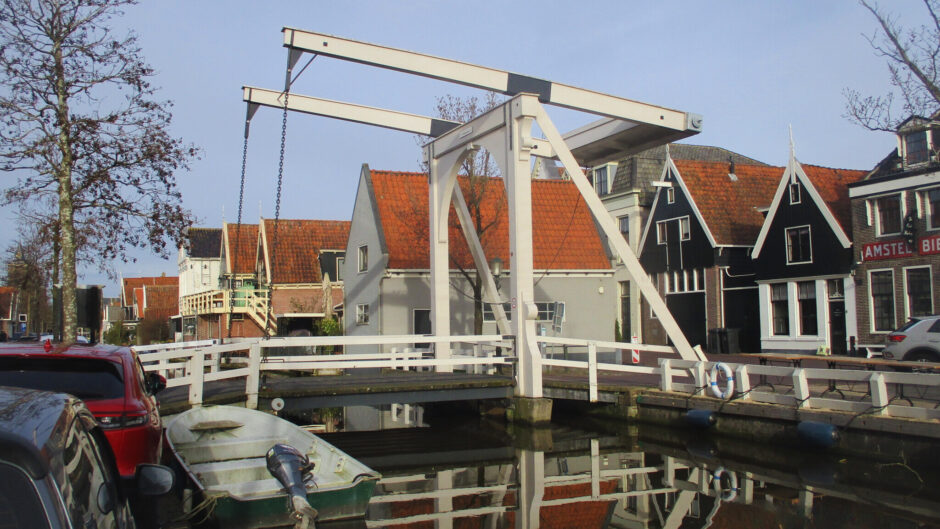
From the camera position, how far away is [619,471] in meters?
10.8

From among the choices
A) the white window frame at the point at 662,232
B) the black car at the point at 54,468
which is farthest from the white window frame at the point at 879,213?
the black car at the point at 54,468

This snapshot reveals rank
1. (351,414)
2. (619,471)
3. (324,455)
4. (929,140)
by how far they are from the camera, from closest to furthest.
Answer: (324,455), (619,471), (351,414), (929,140)

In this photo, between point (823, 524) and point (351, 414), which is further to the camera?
point (351, 414)

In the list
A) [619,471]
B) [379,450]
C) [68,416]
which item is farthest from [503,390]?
[68,416]

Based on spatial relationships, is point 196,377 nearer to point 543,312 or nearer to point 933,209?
point 543,312

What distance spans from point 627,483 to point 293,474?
14.3 ft

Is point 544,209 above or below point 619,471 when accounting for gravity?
above

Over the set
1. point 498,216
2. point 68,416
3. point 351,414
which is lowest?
point 351,414

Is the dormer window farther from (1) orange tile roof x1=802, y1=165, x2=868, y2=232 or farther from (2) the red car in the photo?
(2) the red car

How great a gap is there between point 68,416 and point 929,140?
2739 cm

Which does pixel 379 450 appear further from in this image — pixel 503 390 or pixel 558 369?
pixel 558 369

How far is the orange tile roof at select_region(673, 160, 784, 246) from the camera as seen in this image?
33.8 metres

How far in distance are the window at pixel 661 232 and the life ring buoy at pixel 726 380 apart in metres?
23.6

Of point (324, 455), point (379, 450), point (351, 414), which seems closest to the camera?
point (324, 455)
